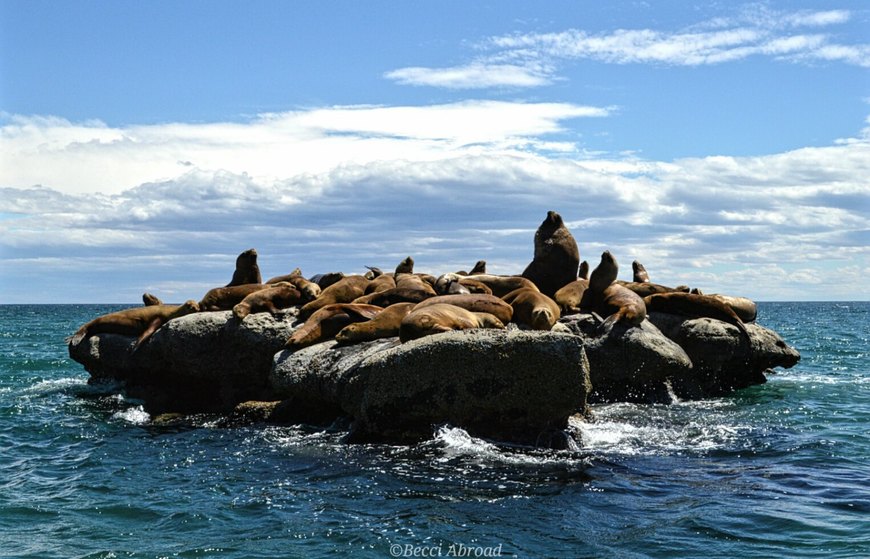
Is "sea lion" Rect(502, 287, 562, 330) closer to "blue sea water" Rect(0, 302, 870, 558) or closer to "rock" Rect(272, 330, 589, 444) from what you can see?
"blue sea water" Rect(0, 302, 870, 558)

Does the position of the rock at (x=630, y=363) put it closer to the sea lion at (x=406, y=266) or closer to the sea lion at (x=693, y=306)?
the sea lion at (x=693, y=306)

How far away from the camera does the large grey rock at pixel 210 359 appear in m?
14.9

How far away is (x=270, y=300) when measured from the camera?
1586 cm

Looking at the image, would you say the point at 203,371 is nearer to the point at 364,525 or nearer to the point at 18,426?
the point at 18,426

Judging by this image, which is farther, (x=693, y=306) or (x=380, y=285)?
(x=693, y=306)

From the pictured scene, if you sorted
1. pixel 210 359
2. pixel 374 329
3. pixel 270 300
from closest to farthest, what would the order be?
pixel 374 329 < pixel 210 359 < pixel 270 300

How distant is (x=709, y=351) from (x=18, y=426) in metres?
12.8

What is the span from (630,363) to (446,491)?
6.89 meters

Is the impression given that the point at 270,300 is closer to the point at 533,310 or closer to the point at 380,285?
the point at 380,285

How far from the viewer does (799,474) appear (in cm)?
983

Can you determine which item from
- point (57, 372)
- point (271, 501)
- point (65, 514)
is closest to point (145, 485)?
point (65, 514)

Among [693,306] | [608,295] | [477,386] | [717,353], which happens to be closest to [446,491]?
[477,386]

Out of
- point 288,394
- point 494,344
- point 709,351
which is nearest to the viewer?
point 494,344

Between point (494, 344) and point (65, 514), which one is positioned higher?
point (494, 344)
